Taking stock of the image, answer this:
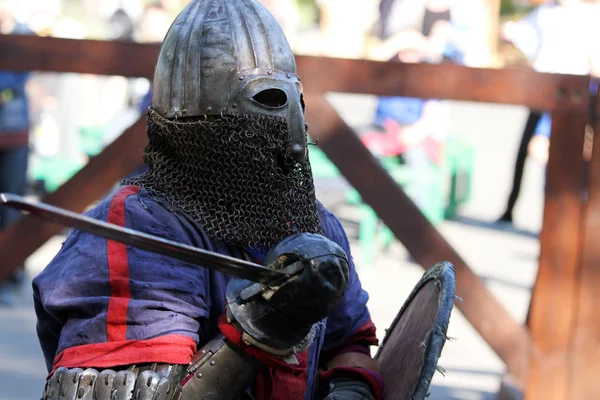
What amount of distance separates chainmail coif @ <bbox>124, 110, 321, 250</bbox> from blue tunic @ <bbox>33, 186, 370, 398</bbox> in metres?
0.05

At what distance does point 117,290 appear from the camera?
2.12 metres

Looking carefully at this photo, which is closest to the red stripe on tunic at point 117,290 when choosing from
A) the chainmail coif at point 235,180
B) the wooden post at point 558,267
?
the chainmail coif at point 235,180

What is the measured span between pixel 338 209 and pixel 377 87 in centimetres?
635

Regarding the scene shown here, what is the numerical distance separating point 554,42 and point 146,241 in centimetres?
744

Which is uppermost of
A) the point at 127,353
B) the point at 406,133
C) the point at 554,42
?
the point at 554,42

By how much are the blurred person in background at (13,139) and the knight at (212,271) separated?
4391 mm

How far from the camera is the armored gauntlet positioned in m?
1.94

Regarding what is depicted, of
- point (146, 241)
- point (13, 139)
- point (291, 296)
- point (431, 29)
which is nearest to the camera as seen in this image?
point (146, 241)

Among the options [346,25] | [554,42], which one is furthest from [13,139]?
[346,25]

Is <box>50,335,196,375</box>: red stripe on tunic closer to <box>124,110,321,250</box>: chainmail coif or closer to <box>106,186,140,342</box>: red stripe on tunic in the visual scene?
<box>106,186,140,342</box>: red stripe on tunic

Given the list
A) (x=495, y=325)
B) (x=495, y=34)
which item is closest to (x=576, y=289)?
(x=495, y=325)

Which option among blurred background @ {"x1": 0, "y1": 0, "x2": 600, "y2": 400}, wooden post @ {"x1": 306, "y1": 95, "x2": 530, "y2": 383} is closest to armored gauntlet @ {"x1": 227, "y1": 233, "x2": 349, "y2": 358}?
wooden post @ {"x1": 306, "y1": 95, "x2": 530, "y2": 383}

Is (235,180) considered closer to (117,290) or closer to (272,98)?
(272,98)

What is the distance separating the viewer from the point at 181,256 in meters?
1.83
